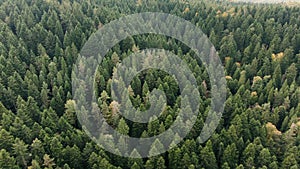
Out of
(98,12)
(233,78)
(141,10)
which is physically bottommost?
(233,78)

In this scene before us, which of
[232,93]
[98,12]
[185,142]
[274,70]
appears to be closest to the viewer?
[185,142]

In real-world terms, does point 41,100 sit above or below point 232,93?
below

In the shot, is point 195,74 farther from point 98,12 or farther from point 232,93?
point 98,12

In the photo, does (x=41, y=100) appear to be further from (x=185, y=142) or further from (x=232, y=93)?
(x=232, y=93)

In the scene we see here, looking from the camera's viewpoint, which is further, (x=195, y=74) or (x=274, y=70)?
(x=274, y=70)

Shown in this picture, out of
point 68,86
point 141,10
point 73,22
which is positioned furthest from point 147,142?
point 141,10

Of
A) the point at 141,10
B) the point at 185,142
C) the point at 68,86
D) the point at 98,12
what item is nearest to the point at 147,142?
the point at 185,142

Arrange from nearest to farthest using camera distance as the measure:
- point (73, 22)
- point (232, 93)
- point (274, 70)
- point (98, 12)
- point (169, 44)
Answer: point (232, 93)
point (274, 70)
point (169, 44)
point (73, 22)
point (98, 12)
